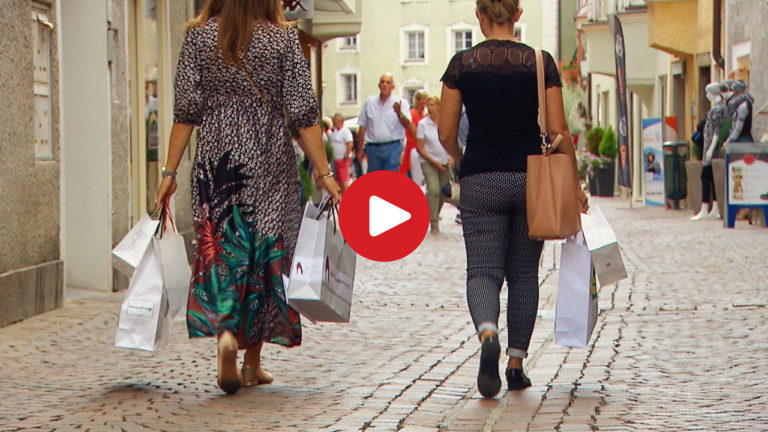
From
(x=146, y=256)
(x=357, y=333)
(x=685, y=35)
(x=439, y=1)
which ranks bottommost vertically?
(x=357, y=333)

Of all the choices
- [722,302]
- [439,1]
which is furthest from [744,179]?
[439,1]

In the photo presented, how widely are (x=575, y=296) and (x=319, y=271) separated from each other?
3.79 ft

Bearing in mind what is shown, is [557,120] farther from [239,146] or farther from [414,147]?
[414,147]

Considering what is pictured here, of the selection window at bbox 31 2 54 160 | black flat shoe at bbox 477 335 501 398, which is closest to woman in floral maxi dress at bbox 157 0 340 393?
black flat shoe at bbox 477 335 501 398

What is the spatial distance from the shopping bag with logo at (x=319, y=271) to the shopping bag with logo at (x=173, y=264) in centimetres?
64

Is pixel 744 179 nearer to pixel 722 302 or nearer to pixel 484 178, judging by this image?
pixel 722 302

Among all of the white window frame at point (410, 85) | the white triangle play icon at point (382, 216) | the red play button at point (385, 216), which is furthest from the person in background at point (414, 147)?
the white window frame at point (410, 85)

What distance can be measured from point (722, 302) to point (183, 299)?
4.75m

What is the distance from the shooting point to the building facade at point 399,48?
7869cm

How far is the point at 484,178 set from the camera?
6832mm

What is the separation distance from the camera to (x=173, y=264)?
7363mm

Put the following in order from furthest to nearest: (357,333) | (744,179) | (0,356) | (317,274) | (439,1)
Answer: (439,1) < (744,179) < (357,333) < (0,356) < (317,274)

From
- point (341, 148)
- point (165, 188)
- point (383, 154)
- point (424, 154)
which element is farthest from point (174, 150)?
point (341, 148)

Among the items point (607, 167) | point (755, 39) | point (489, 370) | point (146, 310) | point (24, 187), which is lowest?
point (489, 370)
